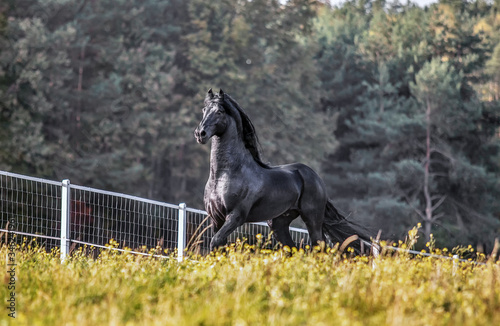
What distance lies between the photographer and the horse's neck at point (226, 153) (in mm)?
9250

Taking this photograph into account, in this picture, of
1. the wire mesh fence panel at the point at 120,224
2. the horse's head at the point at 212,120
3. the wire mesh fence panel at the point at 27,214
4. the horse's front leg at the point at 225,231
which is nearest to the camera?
the horse's head at the point at 212,120

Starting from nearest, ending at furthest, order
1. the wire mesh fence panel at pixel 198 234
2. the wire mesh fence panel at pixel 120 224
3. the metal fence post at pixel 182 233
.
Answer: the wire mesh fence panel at pixel 198 234
the metal fence post at pixel 182 233
the wire mesh fence panel at pixel 120 224

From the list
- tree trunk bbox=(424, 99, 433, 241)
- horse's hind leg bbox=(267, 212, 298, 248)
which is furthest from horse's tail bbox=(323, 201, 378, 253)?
tree trunk bbox=(424, 99, 433, 241)

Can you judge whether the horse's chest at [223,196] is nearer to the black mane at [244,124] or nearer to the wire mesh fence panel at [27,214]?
the black mane at [244,124]

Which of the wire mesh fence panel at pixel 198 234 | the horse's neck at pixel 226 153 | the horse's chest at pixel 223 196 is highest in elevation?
the horse's neck at pixel 226 153

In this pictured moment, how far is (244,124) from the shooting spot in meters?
9.70

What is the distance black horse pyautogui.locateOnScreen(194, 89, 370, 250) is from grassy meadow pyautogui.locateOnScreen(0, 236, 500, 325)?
4.31 feet

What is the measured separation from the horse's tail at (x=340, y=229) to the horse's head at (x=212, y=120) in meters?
2.32

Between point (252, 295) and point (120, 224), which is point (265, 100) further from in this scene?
point (252, 295)

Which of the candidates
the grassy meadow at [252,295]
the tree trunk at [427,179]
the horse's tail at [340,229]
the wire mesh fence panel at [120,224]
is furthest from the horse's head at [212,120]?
the tree trunk at [427,179]

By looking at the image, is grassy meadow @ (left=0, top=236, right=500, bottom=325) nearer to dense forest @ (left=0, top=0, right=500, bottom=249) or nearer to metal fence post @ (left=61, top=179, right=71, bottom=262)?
metal fence post @ (left=61, top=179, right=71, bottom=262)

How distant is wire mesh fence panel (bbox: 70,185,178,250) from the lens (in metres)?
10.9

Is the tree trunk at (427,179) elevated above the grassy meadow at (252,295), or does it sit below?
above

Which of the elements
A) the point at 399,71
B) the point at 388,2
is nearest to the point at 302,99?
the point at 399,71
